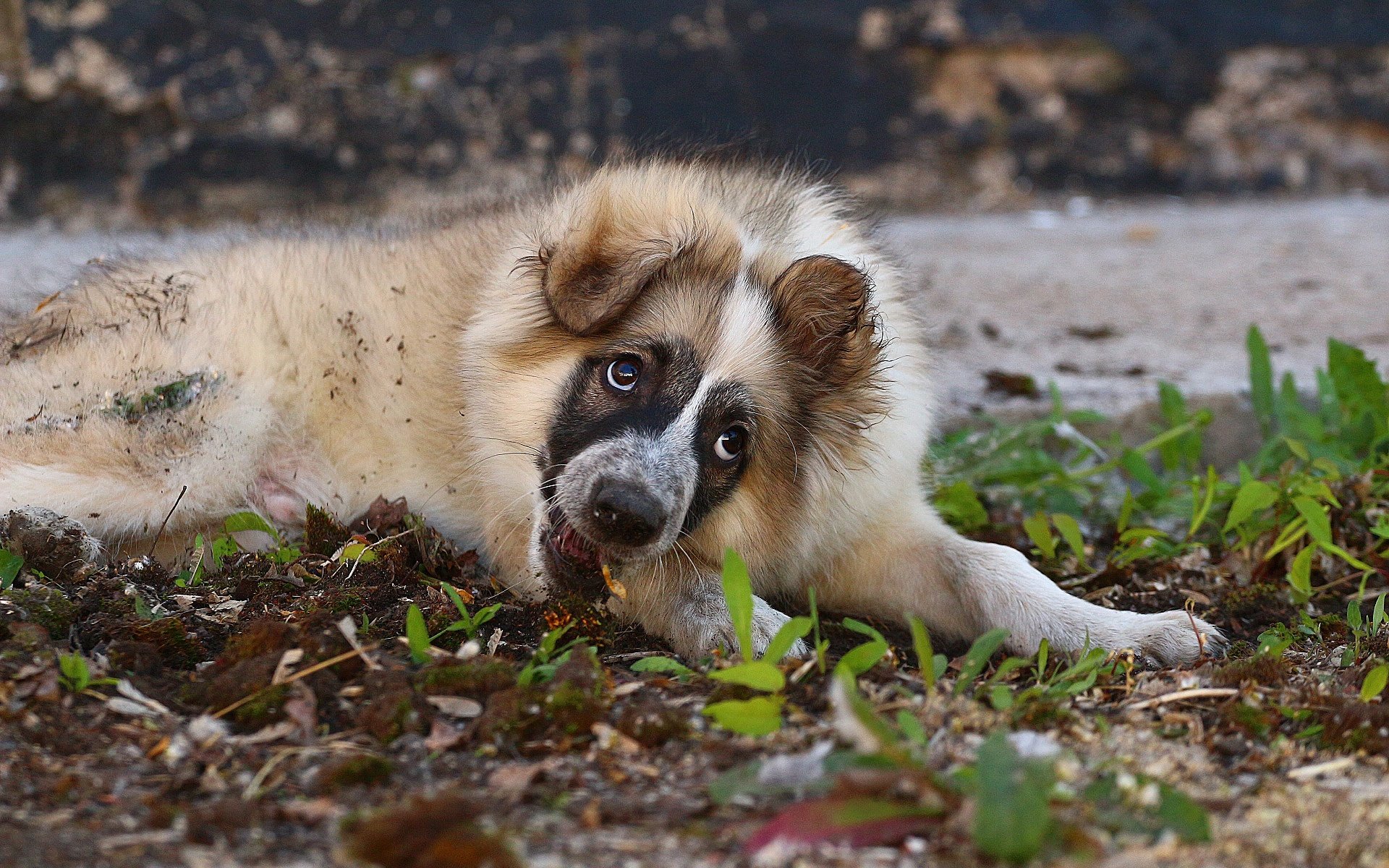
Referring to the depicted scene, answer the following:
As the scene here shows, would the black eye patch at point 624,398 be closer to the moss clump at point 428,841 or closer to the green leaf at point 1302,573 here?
the moss clump at point 428,841

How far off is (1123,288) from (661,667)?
509cm

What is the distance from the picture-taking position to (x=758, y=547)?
360 centimetres

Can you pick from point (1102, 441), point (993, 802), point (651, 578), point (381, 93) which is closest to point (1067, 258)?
point (1102, 441)

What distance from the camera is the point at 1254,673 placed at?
9.65ft

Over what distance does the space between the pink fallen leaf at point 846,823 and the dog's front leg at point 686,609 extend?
1.19m

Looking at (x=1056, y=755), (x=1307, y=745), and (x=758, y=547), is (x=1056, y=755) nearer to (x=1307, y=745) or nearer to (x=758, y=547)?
(x=1307, y=745)

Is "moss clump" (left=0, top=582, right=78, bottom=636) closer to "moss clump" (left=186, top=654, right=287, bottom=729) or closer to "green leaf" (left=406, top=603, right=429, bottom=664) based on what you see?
"moss clump" (left=186, top=654, right=287, bottom=729)

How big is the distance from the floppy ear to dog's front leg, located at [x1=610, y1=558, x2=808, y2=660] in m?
0.70

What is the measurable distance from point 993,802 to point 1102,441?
346 cm

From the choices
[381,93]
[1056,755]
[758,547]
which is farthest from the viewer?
[381,93]

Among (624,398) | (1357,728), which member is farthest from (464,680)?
(1357,728)

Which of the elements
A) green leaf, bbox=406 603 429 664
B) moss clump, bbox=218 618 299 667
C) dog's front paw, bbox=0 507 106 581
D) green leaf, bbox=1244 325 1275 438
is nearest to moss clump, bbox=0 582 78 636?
dog's front paw, bbox=0 507 106 581

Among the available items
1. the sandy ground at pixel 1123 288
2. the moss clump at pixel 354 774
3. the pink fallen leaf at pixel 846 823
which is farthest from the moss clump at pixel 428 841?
the sandy ground at pixel 1123 288

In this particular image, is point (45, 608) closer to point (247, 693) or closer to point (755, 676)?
point (247, 693)
